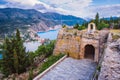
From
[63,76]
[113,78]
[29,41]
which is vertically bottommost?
[29,41]

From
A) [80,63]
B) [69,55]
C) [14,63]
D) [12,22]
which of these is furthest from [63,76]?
[12,22]

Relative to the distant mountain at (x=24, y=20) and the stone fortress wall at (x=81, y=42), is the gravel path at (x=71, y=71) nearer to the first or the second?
the stone fortress wall at (x=81, y=42)

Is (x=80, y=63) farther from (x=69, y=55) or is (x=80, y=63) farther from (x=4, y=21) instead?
(x=4, y=21)

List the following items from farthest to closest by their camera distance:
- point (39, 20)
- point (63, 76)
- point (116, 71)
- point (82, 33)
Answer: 1. point (39, 20)
2. point (82, 33)
3. point (63, 76)
4. point (116, 71)

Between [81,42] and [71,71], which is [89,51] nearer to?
[81,42]

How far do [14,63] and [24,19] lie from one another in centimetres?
11274

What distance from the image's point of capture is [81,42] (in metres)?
17.2

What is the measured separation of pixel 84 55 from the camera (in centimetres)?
1756

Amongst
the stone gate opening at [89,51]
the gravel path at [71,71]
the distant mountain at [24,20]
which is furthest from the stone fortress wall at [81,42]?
the distant mountain at [24,20]

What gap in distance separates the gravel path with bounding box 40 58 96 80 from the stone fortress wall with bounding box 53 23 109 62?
1.55 metres

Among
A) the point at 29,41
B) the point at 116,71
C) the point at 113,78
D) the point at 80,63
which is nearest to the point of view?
the point at 113,78

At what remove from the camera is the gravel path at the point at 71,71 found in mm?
11649

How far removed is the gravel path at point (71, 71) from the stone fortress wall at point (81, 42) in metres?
1.55

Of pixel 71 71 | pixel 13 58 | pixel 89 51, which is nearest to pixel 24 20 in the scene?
pixel 13 58
